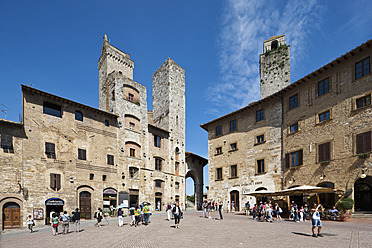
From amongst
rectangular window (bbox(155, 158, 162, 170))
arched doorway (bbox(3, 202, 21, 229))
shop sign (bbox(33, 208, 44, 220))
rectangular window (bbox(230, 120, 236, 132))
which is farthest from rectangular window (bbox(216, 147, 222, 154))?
arched doorway (bbox(3, 202, 21, 229))

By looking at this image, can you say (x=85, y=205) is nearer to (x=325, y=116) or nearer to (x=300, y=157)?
(x=300, y=157)

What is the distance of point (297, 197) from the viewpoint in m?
26.2

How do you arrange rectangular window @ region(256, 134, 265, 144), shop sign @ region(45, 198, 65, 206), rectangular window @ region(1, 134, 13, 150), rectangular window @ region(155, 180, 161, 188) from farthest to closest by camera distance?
rectangular window @ region(155, 180, 161, 188)
rectangular window @ region(256, 134, 265, 144)
shop sign @ region(45, 198, 65, 206)
rectangular window @ region(1, 134, 13, 150)

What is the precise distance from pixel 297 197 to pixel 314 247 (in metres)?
Answer: 17.6

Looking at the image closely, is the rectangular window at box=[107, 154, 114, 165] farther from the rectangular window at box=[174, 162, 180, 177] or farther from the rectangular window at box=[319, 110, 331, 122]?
the rectangular window at box=[319, 110, 331, 122]

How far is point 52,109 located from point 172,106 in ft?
59.1

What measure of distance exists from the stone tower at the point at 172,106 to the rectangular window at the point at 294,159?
1729 centimetres

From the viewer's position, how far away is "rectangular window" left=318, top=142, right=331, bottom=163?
23.4m

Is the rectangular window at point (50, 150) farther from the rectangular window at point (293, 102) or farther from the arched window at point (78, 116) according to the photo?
the rectangular window at point (293, 102)

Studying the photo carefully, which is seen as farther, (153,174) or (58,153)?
(153,174)

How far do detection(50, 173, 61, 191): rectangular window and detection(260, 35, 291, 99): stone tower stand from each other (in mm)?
29769

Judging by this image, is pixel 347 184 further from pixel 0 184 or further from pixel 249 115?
pixel 0 184

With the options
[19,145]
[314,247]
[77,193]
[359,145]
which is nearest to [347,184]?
[359,145]

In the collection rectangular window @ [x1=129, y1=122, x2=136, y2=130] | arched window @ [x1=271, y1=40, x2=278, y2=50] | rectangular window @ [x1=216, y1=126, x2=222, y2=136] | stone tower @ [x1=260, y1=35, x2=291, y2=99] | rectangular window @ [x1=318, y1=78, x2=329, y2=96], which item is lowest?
rectangular window @ [x1=216, y1=126, x2=222, y2=136]
